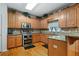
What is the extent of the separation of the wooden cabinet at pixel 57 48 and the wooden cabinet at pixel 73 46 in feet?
0.32

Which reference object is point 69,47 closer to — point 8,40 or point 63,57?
point 63,57

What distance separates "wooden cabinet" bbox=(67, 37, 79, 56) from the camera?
1318 mm

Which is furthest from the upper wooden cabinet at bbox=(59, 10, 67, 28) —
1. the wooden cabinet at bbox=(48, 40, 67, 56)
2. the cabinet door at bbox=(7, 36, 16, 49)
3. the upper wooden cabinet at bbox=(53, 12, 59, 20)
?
the cabinet door at bbox=(7, 36, 16, 49)

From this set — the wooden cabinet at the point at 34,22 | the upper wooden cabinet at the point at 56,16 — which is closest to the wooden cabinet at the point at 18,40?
the wooden cabinet at the point at 34,22

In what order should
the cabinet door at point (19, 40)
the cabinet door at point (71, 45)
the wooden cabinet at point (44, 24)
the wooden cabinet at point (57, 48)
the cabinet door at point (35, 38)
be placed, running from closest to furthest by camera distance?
the cabinet door at point (71, 45) < the wooden cabinet at point (57, 48) < the wooden cabinet at point (44, 24) < the cabinet door at point (35, 38) < the cabinet door at point (19, 40)

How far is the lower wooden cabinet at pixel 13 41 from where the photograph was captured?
9.41 feet

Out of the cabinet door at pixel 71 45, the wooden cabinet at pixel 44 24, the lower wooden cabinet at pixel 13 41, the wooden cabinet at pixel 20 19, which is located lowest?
the lower wooden cabinet at pixel 13 41

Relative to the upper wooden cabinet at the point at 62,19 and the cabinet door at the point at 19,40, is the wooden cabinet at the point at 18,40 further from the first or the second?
the upper wooden cabinet at the point at 62,19

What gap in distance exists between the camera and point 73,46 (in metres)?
1.33

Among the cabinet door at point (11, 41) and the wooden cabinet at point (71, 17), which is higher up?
the wooden cabinet at point (71, 17)

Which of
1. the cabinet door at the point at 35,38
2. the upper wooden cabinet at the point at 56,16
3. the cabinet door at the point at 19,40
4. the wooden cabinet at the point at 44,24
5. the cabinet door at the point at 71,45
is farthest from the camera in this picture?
the cabinet door at the point at 19,40

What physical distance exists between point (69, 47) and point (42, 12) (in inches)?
45.7

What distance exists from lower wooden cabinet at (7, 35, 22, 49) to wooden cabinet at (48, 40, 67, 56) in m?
1.64

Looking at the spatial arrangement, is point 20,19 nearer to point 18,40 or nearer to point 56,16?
point 18,40
